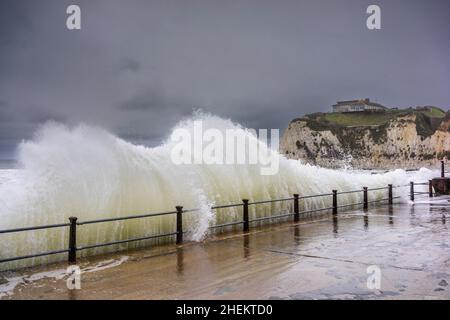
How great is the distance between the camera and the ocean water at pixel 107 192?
1016 cm

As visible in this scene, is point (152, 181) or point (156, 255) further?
point (152, 181)

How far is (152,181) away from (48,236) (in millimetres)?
3596

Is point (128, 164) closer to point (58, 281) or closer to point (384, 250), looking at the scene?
point (58, 281)

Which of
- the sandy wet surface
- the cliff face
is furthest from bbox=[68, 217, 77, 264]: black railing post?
the cliff face

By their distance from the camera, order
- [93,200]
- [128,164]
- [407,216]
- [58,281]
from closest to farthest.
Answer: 1. [58,281]
2. [93,200]
3. [128,164]
4. [407,216]

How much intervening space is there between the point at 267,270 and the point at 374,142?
157 metres

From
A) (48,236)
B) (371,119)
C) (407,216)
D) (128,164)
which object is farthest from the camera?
(371,119)

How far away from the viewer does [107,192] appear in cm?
1171

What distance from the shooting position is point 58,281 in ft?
23.2

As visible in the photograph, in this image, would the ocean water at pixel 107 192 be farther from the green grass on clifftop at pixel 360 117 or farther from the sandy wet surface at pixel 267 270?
the green grass on clifftop at pixel 360 117

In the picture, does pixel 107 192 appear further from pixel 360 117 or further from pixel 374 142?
pixel 360 117

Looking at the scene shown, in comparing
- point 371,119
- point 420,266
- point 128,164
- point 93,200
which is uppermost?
point 371,119

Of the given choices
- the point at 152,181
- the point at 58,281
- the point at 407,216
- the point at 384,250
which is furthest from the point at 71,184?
the point at 407,216

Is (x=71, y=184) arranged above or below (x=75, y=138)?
below
